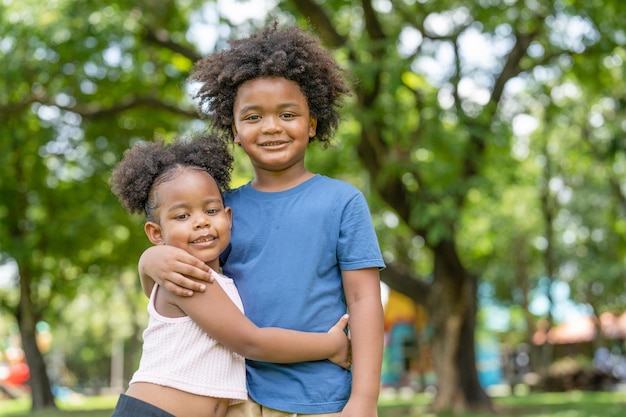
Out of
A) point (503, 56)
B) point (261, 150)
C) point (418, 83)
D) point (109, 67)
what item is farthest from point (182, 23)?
point (261, 150)

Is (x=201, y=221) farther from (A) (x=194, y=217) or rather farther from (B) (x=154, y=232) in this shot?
(B) (x=154, y=232)

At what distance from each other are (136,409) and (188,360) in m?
0.20

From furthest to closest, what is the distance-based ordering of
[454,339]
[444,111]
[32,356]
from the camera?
[32,356] → [454,339] → [444,111]

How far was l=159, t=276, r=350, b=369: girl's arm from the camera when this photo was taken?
7.77 ft

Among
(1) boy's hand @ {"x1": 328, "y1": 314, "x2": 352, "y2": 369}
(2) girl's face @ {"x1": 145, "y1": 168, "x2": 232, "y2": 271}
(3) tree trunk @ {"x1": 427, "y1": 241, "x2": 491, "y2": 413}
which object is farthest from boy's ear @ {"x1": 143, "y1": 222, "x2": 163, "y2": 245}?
(3) tree trunk @ {"x1": 427, "y1": 241, "x2": 491, "y2": 413}

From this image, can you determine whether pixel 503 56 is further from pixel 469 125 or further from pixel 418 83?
pixel 469 125

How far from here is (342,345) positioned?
8.17 feet

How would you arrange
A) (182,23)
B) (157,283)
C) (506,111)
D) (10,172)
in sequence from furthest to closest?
1. (10,172)
2. (506,111)
3. (182,23)
4. (157,283)

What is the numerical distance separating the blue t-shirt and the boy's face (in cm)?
15

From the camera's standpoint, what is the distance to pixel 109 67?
468 inches

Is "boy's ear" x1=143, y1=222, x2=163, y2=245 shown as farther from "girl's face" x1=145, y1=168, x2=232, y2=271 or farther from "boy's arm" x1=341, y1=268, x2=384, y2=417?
"boy's arm" x1=341, y1=268, x2=384, y2=417

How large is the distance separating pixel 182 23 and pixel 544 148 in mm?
12353

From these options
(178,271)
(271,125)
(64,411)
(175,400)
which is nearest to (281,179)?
(271,125)

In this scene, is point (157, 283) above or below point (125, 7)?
below
